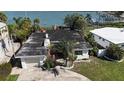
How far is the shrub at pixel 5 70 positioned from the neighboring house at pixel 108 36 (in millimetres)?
8349

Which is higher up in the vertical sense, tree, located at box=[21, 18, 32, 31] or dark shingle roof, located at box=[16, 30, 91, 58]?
tree, located at box=[21, 18, 32, 31]

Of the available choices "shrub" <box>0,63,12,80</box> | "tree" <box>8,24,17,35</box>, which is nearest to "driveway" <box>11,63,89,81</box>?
"shrub" <box>0,63,12,80</box>

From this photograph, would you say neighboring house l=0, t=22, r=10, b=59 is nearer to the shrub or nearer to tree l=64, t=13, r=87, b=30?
the shrub

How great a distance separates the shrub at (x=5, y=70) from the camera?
17.9 meters

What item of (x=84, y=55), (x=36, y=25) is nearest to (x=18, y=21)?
(x=36, y=25)

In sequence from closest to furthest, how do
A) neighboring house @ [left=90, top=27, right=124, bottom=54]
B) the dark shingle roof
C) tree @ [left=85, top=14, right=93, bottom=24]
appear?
the dark shingle roof
tree @ [left=85, top=14, right=93, bottom=24]
neighboring house @ [left=90, top=27, right=124, bottom=54]

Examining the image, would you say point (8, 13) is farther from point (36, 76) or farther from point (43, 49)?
point (36, 76)

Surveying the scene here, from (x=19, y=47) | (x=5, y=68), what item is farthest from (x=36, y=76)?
(x=19, y=47)

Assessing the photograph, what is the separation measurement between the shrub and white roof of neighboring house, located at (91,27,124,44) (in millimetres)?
9160

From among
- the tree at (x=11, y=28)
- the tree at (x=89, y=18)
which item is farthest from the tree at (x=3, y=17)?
the tree at (x=89, y=18)

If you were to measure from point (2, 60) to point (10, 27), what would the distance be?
301 centimetres

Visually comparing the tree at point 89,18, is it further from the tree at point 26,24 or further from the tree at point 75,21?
the tree at point 26,24

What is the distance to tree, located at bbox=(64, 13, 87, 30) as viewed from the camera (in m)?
20.1
